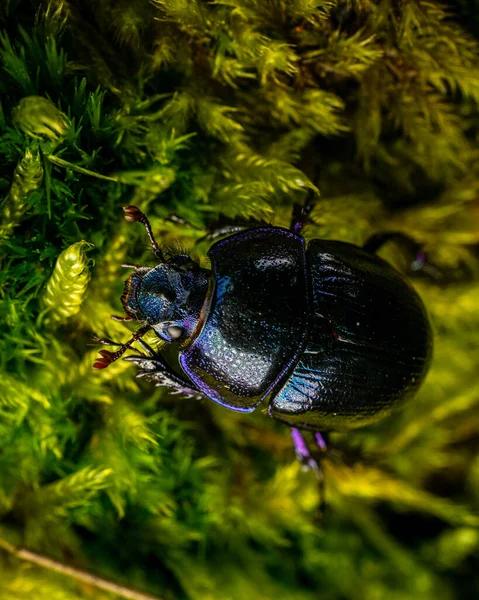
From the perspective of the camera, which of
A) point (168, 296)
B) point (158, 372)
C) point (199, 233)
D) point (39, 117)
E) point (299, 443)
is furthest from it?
point (299, 443)

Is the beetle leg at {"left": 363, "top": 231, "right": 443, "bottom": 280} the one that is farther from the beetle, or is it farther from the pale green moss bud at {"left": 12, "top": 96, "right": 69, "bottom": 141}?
the pale green moss bud at {"left": 12, "top": 96, "right": 69, "bottom": 141}

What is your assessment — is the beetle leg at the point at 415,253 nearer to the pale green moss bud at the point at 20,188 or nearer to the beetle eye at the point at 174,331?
the beetle eye at the point at 174,331

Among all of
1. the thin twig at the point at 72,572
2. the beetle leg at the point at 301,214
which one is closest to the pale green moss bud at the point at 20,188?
the beetle leg at the point at 301,214

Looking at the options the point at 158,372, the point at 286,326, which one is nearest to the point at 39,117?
the point at 158,372

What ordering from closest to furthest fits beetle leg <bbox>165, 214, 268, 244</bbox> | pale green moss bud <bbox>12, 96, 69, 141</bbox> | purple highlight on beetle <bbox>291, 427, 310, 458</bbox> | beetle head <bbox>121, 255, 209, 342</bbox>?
pale green moss bud <bbox>12, 96, 69, 141</bbox> → beetle head <bbox>121, 255, 209, 342</bbox> → beetle leg <bbox>165, 214, 268, 244</bbox> → purple highlight on beetle <bbox>291, 427, 310, 458</bbox>

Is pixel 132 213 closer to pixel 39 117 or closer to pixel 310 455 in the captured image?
pixel 39 117

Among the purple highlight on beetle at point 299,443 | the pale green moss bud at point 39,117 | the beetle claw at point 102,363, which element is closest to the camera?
the pale green moss bud at point 39,117

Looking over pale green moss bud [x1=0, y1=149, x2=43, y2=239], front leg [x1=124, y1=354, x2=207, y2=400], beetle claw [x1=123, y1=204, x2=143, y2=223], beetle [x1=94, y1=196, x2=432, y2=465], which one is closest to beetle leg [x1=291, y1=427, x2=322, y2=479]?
beetle [x1=94, y1=196, x2=432, y2=465]
